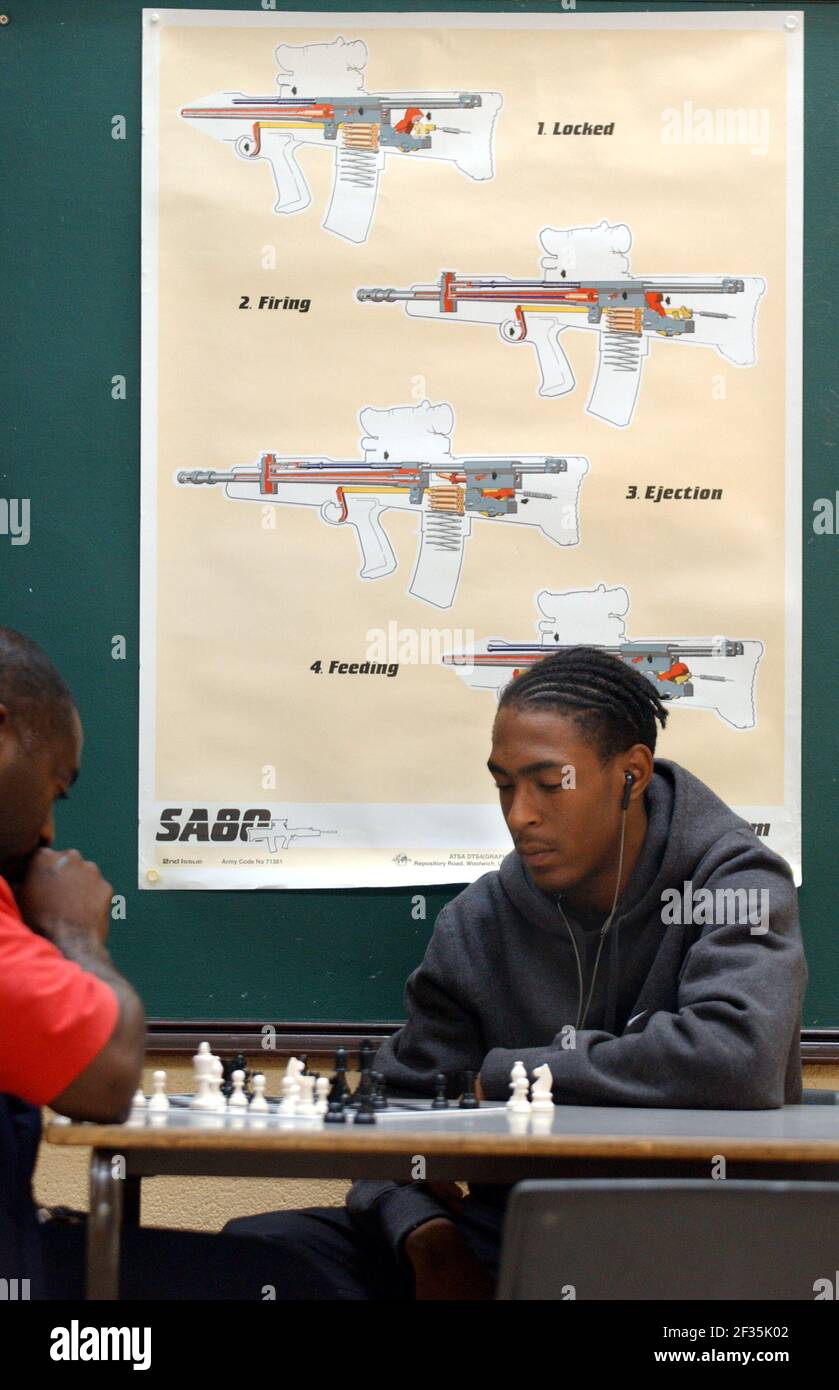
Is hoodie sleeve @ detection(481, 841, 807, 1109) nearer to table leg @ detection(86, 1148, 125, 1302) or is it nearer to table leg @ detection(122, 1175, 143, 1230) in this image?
table leg @ detection(122, 1175, 143, 1230)

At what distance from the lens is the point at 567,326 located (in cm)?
400

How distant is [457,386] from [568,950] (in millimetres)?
1524

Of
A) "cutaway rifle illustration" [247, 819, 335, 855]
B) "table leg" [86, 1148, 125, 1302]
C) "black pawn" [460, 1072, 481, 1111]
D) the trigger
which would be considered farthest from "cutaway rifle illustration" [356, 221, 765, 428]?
"table leg" [86, 1148, 125, 1302]

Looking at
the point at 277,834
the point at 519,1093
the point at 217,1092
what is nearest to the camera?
the point at 519,1093

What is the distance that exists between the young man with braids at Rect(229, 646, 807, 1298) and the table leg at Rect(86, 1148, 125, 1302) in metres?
0.75

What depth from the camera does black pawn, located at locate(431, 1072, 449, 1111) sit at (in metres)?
2.65

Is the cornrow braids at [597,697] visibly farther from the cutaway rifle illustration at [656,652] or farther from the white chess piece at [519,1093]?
the white chess piece at [519,1093]

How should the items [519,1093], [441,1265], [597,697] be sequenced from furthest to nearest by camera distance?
[597,697]
[441,1265]
[519,1093]

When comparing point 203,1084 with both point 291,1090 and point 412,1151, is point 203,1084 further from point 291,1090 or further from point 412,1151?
point 412,1151

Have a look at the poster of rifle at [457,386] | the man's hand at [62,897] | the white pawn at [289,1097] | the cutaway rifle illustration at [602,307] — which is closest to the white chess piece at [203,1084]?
the white pawn at [289,1097]

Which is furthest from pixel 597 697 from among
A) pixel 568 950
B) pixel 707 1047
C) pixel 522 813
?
pixel 707 1047

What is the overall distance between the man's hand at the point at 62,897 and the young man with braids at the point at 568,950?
2.72 feet

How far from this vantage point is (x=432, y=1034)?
3270 mm

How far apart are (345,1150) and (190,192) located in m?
2.67
